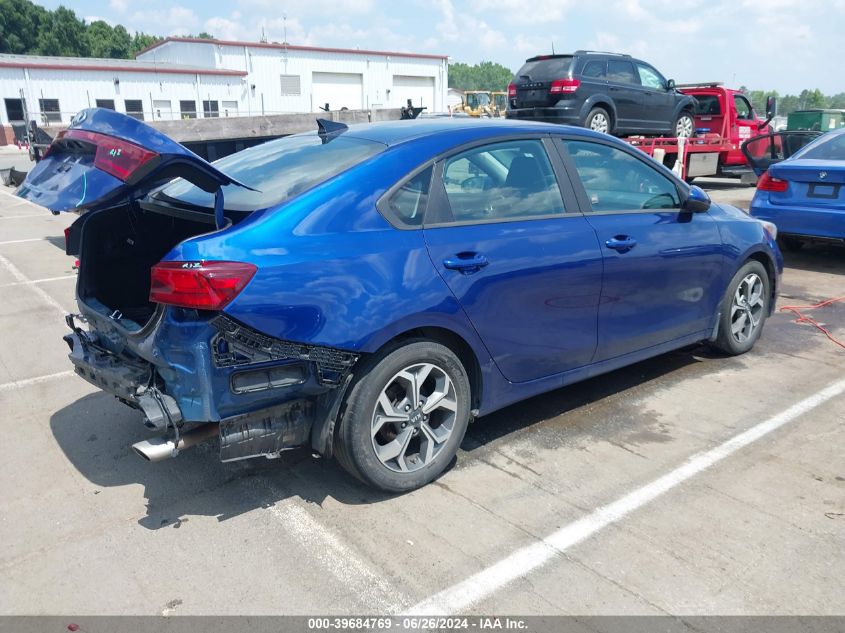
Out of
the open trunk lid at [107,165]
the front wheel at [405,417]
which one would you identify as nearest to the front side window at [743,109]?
the front wheel at [405,417]

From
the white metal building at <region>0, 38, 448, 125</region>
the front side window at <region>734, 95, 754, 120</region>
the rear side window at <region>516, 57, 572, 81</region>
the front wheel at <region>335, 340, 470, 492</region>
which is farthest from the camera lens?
the white metal building at <region>0, 38, 448, 125</region>

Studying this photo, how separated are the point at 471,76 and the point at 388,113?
16128 cm

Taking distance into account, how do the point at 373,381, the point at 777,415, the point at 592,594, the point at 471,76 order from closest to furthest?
the point at 592,594 < the point at 373,381 < the point at 777,415 < the point at 471,76

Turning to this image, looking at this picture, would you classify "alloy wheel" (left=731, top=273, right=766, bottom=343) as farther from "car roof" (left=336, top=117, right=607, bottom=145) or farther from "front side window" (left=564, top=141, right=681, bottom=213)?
"car roof" (left=336, top=117, right=607, bottom=145)

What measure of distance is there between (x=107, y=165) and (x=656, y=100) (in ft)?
41.8

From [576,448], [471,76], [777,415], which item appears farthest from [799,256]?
[471,76]

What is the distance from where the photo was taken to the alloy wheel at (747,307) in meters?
5.30

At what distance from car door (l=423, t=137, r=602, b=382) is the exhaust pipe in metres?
1.30

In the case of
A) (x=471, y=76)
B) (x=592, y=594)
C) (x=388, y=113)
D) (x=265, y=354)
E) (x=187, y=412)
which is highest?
(x=471, y=76)

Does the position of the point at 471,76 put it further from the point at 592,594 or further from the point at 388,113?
the point at 592,594

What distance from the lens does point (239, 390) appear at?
3.00 metres

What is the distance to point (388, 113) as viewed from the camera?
43.2 feet

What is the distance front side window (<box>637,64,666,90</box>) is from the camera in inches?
529

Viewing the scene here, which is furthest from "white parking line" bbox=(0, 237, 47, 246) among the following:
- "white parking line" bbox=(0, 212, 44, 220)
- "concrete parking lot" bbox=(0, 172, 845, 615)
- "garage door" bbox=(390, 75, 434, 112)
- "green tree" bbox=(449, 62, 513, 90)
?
"green tree" bbox=(449, 62, 513, 90)
